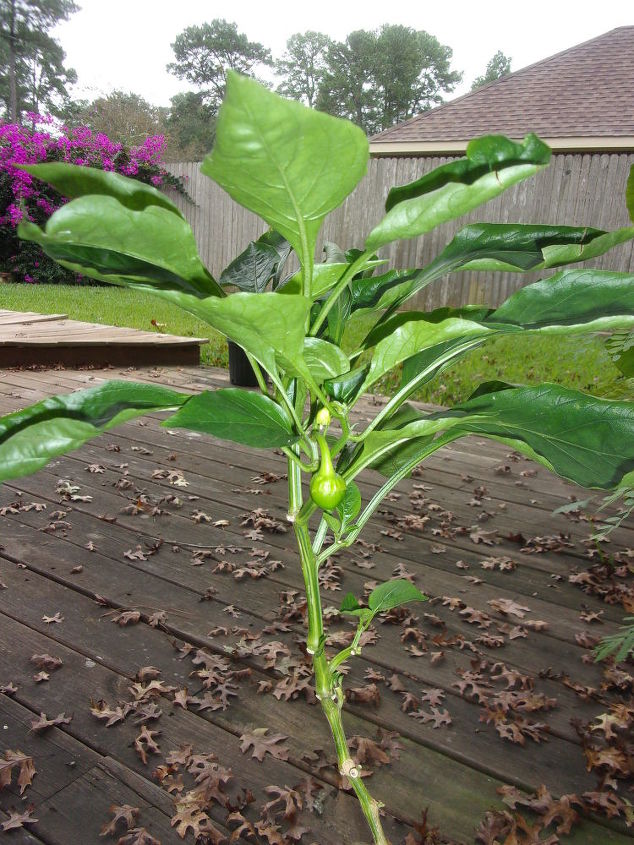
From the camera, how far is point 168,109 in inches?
1128

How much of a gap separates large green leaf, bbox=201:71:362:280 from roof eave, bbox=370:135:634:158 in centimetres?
766

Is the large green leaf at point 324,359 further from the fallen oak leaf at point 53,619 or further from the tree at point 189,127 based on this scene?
the tree at point 189,127

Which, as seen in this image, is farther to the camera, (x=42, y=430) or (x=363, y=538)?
(x=363, y=538)

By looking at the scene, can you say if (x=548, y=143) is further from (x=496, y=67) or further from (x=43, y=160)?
(x=496, y=67)

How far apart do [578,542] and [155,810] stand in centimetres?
178

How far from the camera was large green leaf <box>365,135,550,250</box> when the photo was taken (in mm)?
516

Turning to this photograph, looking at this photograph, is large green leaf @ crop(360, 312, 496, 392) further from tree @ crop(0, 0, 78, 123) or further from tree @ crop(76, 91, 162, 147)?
tree @ crop(0, 0, 78, 123)

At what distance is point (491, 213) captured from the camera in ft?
26.4

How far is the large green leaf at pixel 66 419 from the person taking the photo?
56cm

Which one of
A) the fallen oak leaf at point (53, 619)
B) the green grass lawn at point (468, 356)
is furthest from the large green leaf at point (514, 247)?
the green grass lawn at point (468, 356)

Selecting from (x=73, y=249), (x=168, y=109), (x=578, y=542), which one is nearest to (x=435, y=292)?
(x=578, y=542)

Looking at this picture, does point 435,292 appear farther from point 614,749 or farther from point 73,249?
point 73,249

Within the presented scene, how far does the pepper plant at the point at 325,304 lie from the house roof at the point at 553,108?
7942 millimetres

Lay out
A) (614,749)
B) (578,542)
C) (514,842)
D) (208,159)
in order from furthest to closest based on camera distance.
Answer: (578,542), (614,749), (514,842), (208,159)
